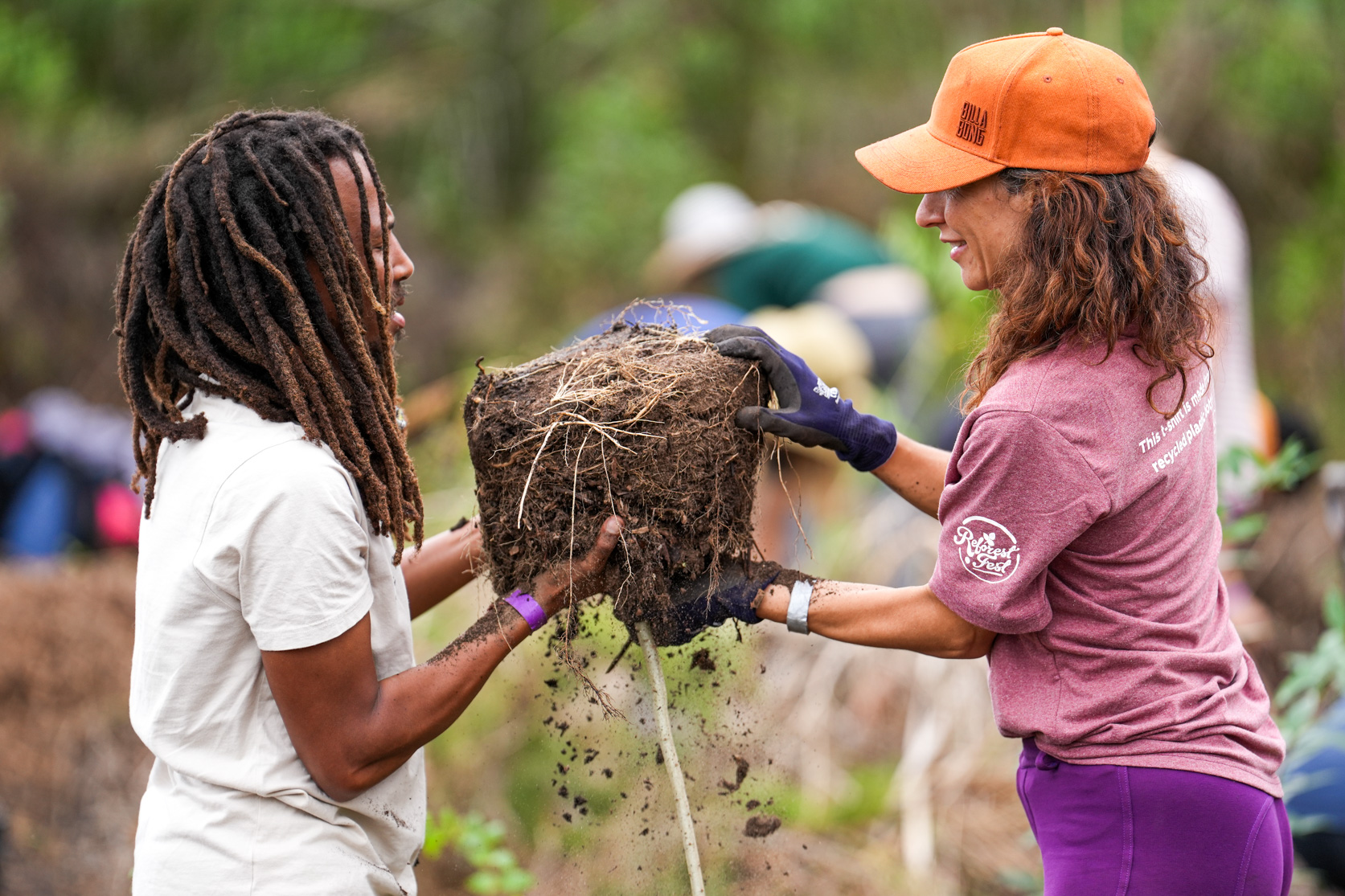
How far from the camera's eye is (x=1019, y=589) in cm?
159

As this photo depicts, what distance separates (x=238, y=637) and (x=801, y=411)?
972 millimetres

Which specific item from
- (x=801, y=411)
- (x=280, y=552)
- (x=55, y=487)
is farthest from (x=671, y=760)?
(x=55, y=487)

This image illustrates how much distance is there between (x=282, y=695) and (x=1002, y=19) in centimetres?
926

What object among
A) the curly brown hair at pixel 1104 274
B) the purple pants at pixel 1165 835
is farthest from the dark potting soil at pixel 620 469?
the purple pants at pixel 1165 835

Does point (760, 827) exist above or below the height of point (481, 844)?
above

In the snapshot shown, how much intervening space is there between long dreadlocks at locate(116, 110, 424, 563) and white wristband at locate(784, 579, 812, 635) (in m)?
0.63

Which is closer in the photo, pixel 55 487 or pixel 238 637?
pixel 238 637

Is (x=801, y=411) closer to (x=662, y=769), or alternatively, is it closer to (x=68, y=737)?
(x=662, y=769)

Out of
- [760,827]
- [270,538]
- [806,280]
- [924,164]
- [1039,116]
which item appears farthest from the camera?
[806,280]

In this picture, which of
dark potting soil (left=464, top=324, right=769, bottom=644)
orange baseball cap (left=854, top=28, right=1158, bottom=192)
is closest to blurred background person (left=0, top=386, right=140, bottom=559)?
dark potting soil (left=464, top=324, right=769, bottom=644)

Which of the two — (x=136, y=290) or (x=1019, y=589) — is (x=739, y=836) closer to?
(x=1019, y=589)

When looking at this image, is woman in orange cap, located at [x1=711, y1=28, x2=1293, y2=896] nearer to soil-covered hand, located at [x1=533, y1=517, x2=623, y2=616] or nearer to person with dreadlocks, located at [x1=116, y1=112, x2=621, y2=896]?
soil-covered hand, located at [x1=533, y1=517, x2=623, y2=616]

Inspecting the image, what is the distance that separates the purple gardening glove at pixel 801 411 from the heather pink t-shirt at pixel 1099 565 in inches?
12.4

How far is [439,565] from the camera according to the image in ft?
6.89
